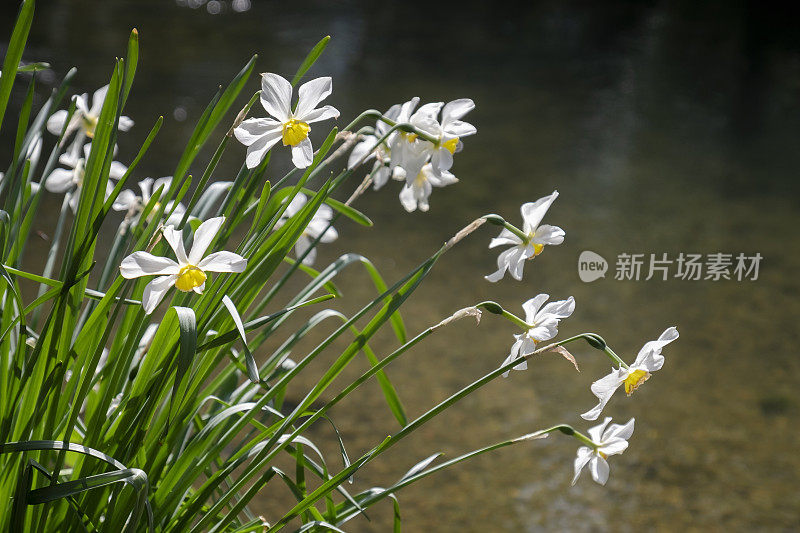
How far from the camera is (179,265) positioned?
535 millimetres

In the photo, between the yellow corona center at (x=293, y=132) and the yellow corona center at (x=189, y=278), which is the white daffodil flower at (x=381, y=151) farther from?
the yellow corona center at (x=189, y=278)

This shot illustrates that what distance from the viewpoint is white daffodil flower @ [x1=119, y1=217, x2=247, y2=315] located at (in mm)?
513

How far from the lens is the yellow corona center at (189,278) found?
529 mm

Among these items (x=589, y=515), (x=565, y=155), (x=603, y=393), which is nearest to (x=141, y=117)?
(x=565, y=155)

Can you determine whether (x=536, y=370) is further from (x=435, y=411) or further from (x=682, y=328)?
(x=435, y=411)

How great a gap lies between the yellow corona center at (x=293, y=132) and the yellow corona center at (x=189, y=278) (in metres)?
0.12

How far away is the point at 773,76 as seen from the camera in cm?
425

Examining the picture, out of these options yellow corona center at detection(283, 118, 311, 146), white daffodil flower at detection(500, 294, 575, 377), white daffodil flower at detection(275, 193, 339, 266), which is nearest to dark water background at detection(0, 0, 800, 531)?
white daffodil flower at detection(275, 193, 339, 266)

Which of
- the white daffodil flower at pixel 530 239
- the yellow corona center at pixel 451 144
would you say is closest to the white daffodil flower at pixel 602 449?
the white daffodil flower at pixel 530 239

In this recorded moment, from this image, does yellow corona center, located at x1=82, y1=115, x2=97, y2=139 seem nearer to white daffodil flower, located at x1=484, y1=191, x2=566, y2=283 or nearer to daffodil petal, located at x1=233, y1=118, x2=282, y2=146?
daffodil petal, located at x1=233, y1=118, x2=282, y2=146

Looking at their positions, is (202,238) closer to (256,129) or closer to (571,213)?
(256,129)

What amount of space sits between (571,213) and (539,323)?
2021mm

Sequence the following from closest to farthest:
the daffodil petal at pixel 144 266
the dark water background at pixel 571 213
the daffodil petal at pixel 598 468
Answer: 1. the daffodil petal at pixel 144 266
2. the daffodil petal at pixel 598 468
3. the dark water background at pixel 571 213

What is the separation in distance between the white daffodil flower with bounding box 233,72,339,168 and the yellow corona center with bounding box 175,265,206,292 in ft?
0.31
